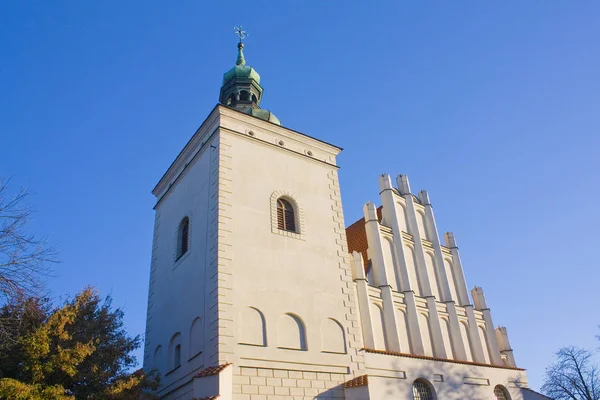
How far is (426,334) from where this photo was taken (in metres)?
17.8

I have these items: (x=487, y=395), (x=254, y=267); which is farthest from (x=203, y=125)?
(x=487, y=395)

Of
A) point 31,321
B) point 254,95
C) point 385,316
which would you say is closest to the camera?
point 31,321

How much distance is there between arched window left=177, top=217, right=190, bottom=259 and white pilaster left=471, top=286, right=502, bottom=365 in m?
11.7

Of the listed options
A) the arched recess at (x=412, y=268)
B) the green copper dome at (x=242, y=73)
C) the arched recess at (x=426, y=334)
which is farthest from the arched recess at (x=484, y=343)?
the green copper dome at (x=242, y=73)

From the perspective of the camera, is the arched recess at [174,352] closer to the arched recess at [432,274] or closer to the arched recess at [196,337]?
the arched recess at [196,337]

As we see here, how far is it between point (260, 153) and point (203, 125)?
89.9 inches

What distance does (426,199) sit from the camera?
2189cm

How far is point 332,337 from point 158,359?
5.75m

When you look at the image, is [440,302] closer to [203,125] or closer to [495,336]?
[495,336]

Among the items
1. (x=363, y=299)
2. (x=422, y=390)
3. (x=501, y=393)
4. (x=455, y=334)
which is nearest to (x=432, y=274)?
(x=455, y=334)

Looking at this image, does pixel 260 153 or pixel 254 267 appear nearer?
pixel 254 267

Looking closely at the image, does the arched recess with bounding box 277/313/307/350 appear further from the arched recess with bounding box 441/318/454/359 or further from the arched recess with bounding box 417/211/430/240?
the arched recess with bounding box 417/211/430/240

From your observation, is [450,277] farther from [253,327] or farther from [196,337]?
[196,337]

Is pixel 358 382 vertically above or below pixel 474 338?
below
